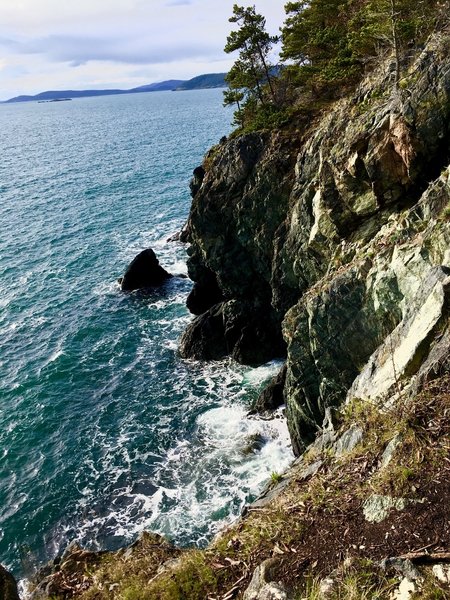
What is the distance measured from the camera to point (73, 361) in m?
37.5

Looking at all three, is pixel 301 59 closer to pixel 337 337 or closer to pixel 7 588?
pixel 337 337

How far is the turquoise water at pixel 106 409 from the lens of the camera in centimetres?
2448

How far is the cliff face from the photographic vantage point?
15.6 m

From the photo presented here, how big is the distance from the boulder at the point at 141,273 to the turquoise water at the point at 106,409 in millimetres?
1350

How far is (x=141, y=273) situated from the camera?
4875 cm

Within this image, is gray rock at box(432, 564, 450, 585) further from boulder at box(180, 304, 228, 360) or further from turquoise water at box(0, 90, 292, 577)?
boulder at box(180, 304, 228, 360)

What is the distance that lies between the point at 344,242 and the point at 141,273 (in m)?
29.0

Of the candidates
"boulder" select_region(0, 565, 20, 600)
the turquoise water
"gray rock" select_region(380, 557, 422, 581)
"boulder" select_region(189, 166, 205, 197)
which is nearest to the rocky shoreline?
"gray rock" select_region(380, 557, 422, 581)

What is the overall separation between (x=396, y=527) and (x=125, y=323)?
3675 cm

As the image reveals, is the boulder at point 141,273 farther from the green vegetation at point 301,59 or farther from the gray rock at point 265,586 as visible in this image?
the gray rock at point 265,586

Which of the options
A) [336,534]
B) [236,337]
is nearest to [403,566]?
[336,534]

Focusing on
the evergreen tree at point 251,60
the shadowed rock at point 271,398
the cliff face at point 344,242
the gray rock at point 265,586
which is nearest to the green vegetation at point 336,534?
the gray rock at point 265,586

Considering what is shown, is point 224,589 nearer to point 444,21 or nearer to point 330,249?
point 330,249

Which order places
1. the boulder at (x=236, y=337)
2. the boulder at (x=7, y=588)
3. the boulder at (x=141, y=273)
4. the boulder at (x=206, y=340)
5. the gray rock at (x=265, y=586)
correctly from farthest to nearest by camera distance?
the boulder at (x=141, y=273), the boulder at (x=206, y=340), the boulder at (x=236, y=337), the boulder at (x=7, y=588), the gray rock at (x=265, y=586)
